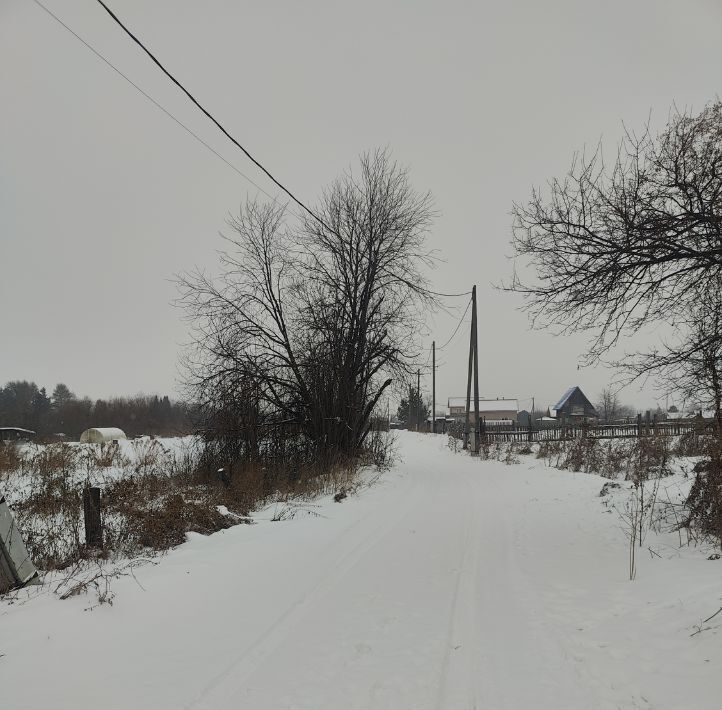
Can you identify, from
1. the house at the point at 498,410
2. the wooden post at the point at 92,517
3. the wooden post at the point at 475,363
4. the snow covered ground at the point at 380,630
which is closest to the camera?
the snow covered ground at the point at 380,630

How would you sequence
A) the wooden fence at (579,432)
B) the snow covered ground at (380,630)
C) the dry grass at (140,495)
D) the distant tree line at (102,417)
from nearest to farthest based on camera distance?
the snow covered ground at (380,630)
the dry grass at (140,495)
the wooden fence at (579,432)
the distant tree line at (102,417)

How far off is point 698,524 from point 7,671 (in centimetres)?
742

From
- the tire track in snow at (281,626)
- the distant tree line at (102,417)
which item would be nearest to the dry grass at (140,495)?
the tire track in snow at (281,626)

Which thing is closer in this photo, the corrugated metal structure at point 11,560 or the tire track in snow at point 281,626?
the tire track in snow at point 281,626

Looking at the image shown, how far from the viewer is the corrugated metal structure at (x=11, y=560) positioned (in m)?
4.94

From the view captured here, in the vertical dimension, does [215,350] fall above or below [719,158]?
below

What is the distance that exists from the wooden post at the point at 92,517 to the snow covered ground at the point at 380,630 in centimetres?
115

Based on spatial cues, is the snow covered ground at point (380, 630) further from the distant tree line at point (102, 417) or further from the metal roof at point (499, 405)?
the metal roof at point (499, 405)

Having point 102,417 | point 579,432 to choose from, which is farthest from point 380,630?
point 102,417

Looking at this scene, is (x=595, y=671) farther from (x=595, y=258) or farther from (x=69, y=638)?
(x=595, y=258)

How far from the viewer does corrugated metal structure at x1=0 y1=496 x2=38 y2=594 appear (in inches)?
194

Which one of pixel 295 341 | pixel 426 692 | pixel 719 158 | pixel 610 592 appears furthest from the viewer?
pixel 295 341

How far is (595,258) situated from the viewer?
6.21 meters

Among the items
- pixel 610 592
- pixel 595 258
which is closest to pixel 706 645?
pixel 610 592
